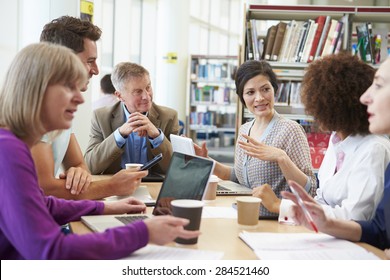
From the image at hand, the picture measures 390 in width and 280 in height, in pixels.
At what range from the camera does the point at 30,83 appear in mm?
1180

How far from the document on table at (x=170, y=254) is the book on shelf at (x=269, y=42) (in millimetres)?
2857

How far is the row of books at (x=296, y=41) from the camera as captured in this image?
152 inches

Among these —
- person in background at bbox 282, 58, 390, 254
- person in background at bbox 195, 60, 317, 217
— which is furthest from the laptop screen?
person in background at bbox 195, 60, 317, 217

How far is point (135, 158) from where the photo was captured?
9.61ft

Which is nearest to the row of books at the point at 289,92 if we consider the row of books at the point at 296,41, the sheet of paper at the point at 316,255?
the row of books at the point at 296,41

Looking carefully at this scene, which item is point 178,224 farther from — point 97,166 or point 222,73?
point 222,73

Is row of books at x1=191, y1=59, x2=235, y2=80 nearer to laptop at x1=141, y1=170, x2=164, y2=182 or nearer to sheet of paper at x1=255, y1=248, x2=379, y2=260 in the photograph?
laptop at x1=141, y1=170, x2=164, y2=182

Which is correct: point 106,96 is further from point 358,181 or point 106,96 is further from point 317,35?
point 358,181

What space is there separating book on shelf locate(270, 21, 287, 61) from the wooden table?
8.04 ft

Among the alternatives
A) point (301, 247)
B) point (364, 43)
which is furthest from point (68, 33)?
point (364, 43)

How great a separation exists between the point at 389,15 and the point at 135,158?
2.42m

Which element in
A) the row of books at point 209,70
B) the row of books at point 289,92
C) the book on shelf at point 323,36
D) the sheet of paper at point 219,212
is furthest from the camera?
the row of books at point 209,70

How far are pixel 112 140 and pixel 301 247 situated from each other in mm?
1580

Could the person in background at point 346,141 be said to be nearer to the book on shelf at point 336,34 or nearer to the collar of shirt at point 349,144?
the collar of shirt at point 349,144
